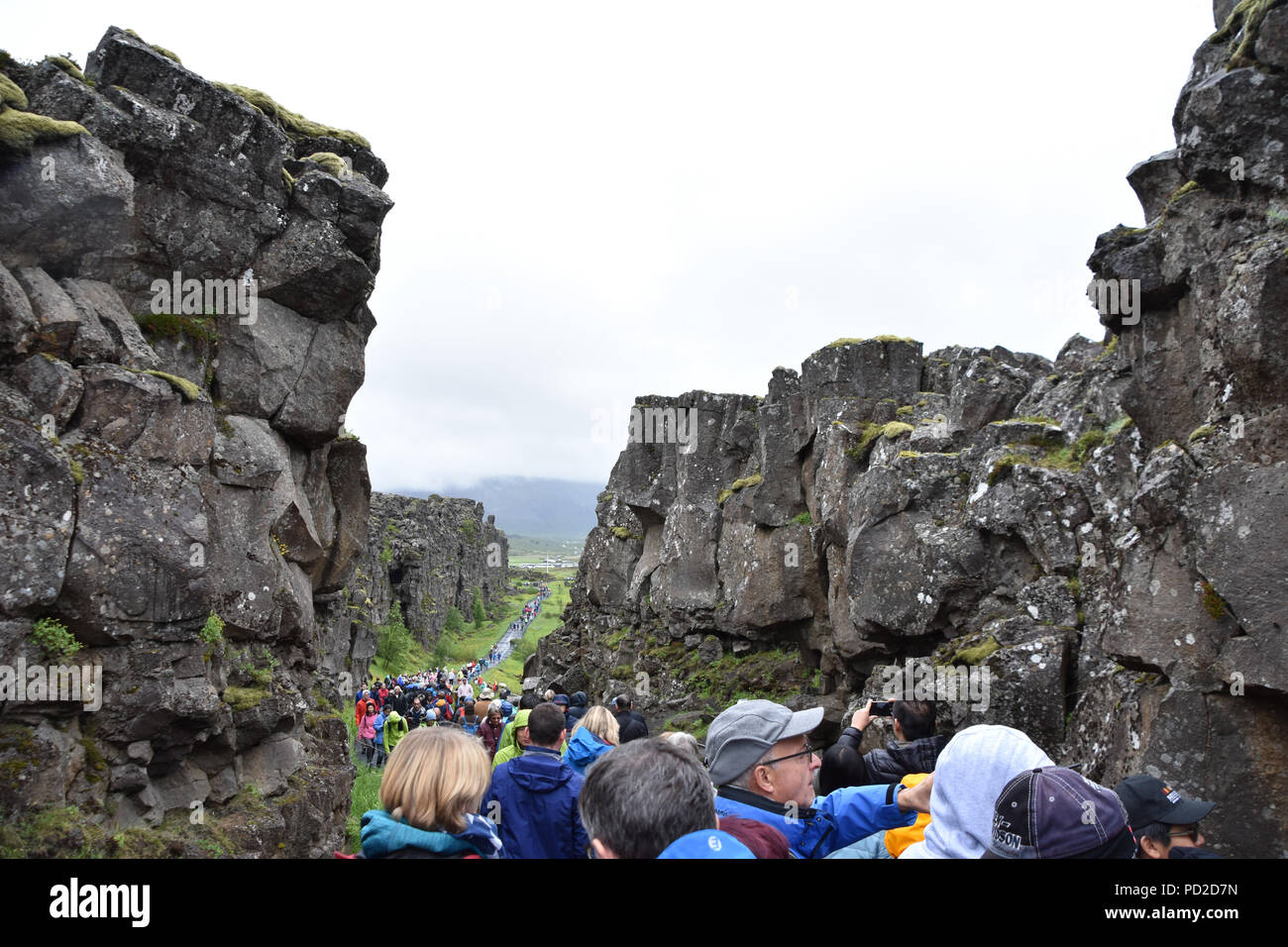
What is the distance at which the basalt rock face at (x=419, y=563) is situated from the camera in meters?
62.8

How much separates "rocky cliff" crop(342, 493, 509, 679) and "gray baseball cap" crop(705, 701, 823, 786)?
38.4 metres

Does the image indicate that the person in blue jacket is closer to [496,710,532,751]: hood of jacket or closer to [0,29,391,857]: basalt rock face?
[496,710,532,751]: hood of jacket

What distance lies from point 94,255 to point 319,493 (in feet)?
25.7

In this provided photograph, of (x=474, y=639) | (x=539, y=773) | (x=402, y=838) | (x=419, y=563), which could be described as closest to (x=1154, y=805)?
(x=539, y=773)

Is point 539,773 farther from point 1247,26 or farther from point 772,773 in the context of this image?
point 1247,26

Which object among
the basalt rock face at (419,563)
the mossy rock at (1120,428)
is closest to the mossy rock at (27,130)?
the mossy rock at (1120,428)

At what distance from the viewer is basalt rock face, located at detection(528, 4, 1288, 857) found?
8.70m

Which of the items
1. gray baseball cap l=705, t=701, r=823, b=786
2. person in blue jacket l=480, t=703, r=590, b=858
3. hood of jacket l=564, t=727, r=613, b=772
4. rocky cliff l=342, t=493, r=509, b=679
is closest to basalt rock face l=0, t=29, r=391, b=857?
hood of jacket l=564, t=727, r=613, b=772

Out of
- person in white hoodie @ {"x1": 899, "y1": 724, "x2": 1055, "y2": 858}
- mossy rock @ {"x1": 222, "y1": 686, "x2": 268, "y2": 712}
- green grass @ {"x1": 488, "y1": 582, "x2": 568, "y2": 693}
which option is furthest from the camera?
green grass @ {"x1": 488, "y1": 582, "x2": 568, "y2": 693}

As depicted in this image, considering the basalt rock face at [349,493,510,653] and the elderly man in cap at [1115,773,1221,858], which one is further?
the basalt rock face at [349,493,510,653]

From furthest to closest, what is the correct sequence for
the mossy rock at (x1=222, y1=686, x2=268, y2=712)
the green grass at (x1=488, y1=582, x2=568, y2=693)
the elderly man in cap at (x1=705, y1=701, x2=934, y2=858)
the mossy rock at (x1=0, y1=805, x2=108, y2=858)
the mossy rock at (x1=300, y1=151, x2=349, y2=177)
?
the green grass at (x1=488, y1=582, x2=568, y2=693), the mossy rock at (x1=300, y1=151, x2=349, y2=177), the mossy rock at (x1=222, y1=686, x2=268, y2=712), the mossy rock at (x1=0, y1=805, x2=108, y2=858), the elderly man in cap at (x1=705, y1=701, x2=934, y2=858)

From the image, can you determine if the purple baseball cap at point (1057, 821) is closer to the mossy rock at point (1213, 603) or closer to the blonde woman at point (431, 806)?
the blonde woman at point (431, 806)
